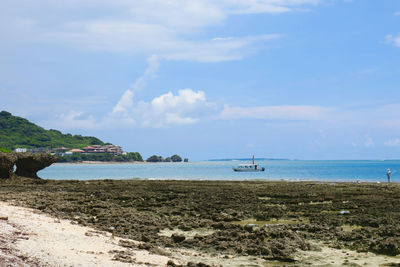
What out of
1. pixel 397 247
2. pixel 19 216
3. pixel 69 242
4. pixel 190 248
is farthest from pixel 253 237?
pixel 19 216

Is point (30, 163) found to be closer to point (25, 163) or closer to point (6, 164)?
point (25, 163)

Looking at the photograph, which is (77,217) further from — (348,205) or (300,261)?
(348,205)

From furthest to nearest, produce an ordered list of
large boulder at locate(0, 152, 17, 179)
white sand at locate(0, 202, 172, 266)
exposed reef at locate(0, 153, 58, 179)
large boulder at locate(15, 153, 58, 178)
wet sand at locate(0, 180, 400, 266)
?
large boulder at locate(15, 153, 58, 178)
exposed reef at locate(0, 153, 58, 179)
large boulder at locate(0, 152, 17, 179)
wet sand at locate(0, 180, 400, 266)
white sand at locate(0, 202, 172, 266)

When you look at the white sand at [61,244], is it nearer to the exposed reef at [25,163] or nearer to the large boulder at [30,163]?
the exposed reef at [25,163]

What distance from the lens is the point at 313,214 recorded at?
18.9 m

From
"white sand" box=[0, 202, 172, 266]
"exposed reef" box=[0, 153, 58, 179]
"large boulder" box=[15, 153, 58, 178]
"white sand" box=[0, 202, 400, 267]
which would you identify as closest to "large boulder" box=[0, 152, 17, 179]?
"exposed reef" box=[0, 153, 58, 179]

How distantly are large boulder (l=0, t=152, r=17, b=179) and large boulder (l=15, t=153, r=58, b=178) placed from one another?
1.98 metres

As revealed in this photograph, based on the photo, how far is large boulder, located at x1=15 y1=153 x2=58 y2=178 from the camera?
4031 centimetres

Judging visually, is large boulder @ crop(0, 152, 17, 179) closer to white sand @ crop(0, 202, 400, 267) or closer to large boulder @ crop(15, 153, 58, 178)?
large boulder @ crop(15, 153, 58, 178)

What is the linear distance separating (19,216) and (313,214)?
1219 centimetres

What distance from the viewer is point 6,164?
1443 inches

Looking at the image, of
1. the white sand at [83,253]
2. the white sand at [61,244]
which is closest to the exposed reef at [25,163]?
the white sand at [61,244]

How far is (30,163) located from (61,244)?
33332 mm

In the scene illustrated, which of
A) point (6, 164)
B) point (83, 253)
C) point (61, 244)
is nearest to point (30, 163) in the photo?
point (6, 164)
